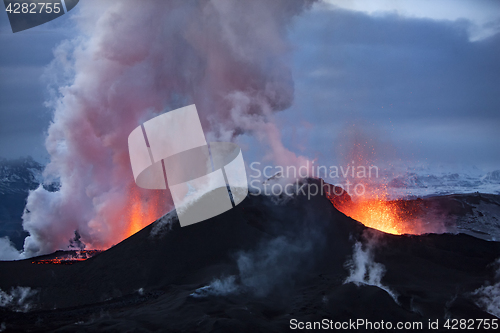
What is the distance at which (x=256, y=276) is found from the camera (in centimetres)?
3741

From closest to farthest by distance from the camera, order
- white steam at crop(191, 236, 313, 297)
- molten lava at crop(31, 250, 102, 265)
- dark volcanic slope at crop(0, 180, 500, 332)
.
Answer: dark volcanic slope at crop(0, 180, 500, 332) < white steam at crop(191, 236, 313, 297) < molten lava at crop(31, 250, 102, 265)

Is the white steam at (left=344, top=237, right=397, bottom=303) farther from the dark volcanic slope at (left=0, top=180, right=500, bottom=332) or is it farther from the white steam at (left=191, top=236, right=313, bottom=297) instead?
the white steam at (left=191, top=236, right=313, bottom=297)

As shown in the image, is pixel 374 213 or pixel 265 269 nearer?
pixel 265 269

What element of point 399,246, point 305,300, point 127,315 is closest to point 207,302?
point 127,315

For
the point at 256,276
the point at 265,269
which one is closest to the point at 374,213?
the point at 265,269

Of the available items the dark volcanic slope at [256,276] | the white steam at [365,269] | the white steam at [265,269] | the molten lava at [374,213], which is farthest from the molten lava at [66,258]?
the molten lava at [374,213]

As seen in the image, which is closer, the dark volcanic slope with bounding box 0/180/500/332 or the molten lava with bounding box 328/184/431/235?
the dark volcanic slope with bounding box 0/180/500/332

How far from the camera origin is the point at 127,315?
30375 mm

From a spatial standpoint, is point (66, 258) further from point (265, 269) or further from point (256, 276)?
point (265, 269)

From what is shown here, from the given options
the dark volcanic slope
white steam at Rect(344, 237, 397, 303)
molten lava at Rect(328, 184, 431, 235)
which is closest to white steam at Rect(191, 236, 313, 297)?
the dark volcanic slope

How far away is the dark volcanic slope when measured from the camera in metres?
30.0

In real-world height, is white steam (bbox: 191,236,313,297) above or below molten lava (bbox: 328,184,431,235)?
above

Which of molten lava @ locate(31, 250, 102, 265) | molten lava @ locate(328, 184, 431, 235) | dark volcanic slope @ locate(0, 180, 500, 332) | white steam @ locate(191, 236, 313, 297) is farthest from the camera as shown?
molten lava @ locate(328, 184, 431, 235)

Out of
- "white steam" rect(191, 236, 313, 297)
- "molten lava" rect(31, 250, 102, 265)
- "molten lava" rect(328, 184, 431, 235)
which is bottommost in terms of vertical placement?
"molten lava" rect(328, 184, 431, 235)
